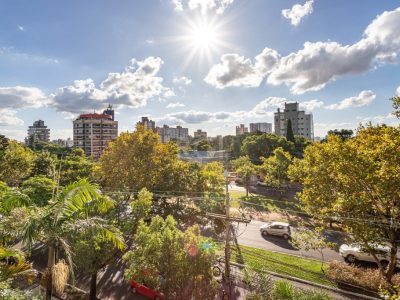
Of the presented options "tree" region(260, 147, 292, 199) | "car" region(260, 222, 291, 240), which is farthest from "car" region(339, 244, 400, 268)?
"tree" region(260, 147, 292, 199)

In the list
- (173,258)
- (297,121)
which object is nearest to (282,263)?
(173,258)

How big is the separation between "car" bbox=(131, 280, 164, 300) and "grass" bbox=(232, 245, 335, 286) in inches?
252

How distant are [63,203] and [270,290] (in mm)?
8956

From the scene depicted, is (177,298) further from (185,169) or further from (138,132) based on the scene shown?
(138,132)

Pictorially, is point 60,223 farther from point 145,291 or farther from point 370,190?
point 370,190

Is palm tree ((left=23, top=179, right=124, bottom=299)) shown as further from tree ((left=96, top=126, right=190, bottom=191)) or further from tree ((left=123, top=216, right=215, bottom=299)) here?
tree ((left=96, top=126, right=190, bottom=191))

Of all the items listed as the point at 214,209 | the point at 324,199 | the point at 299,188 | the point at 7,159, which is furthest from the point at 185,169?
the point at 299,188

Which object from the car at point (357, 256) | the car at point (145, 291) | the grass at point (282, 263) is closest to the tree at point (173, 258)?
the car at point (145, 291)

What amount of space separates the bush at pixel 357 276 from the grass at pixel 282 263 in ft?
2.10

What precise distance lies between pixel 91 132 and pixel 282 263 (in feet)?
299

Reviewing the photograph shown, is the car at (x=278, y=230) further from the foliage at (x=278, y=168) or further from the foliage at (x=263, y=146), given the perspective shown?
the foliage at (x=263, y=146)

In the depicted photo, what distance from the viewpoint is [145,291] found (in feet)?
50.3

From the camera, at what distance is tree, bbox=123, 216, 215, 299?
10.6 metres

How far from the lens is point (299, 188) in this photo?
4512cm
